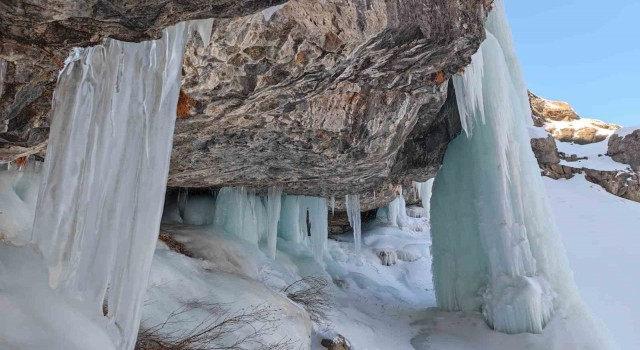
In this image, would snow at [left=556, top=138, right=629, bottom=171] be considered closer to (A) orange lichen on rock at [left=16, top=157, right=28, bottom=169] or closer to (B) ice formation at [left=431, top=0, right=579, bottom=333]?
(B) ice formation at [left=431, top=0, right=579, bottom=333]

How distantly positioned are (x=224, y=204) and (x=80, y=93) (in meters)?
7.01

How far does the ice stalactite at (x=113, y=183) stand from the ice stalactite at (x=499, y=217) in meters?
6.08

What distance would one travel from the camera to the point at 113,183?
122 inches

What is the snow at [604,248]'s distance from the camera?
13617 mm

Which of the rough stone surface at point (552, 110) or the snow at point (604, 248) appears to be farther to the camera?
the rough stone surface at point (552, 110)

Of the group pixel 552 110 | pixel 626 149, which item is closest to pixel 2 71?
pixel 626 149

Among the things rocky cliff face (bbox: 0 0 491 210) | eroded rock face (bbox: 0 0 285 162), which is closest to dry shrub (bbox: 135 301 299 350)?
rocky cliff face (bbox: 0 0 491 210)

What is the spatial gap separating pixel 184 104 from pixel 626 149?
30.9 m

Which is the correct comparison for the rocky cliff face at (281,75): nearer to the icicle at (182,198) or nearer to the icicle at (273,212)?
the icicle at (273,212)

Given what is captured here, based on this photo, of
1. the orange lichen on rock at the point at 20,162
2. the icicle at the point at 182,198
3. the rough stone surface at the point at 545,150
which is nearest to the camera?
the orange lichen on rock at the point at 20,162

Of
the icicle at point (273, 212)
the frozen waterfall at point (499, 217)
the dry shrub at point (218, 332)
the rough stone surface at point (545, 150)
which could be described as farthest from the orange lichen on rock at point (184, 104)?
the rough stone surface at point (545, 150)

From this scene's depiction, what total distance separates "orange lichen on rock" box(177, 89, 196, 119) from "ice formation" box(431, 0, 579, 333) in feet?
16.3

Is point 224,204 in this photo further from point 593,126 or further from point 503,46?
point 593,126

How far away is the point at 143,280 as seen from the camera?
121 inches
